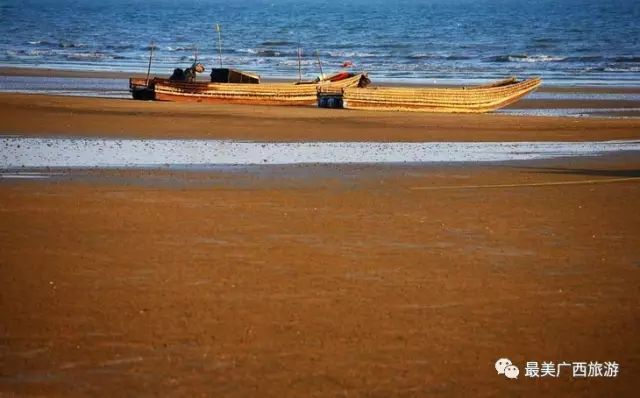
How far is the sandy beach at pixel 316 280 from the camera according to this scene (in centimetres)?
690

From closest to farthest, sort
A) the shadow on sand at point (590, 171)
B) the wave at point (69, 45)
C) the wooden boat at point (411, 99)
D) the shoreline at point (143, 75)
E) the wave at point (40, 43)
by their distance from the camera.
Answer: the shadow on sand at point (590, 171) < the wooden boat at point (411, 99) < the shoreline at point (143, 75) < the wave at point (69, 45) < the wave at point (40, 43)

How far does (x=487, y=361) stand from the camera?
7168 millimetres

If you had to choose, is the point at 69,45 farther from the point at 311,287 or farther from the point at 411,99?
the point at 311,287

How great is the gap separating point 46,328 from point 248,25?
102 metres

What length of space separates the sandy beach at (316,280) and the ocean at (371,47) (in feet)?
95.9

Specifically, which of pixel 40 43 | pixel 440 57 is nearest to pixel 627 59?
pixel 440 57

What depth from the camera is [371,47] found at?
233 ft

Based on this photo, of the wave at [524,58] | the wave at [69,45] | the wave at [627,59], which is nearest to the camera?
the wave at [627,59]

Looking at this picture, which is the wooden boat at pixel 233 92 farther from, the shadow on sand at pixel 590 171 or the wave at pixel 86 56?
the wave at pixel 86 56

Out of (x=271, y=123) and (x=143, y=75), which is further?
(x=143, y=75)

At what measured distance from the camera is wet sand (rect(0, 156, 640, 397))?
6875 mm

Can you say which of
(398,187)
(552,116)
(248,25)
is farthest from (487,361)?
(248,25)

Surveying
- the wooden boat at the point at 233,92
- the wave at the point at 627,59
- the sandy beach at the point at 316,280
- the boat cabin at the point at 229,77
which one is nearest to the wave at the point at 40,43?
the wave at the point at 627,59

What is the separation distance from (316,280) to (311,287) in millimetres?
234
